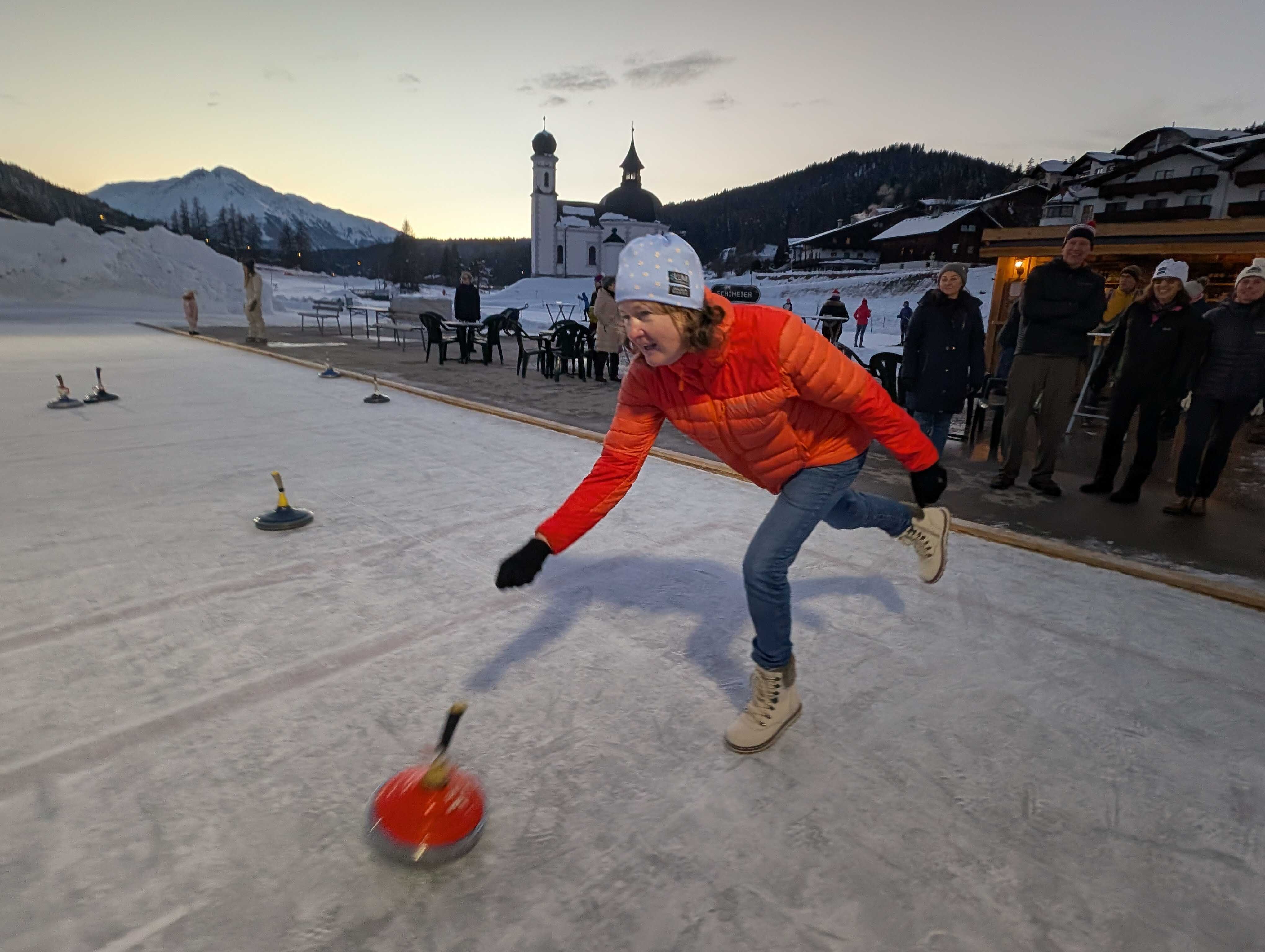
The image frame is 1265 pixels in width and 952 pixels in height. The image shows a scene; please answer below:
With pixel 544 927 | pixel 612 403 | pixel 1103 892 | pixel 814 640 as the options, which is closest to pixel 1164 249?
pixel 612 403

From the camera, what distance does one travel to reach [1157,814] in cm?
181

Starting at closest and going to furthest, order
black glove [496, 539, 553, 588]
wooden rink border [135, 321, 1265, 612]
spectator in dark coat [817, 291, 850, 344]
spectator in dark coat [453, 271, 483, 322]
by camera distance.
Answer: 1. black glove [496, 539, 553, 588]
2. wooden rink border [135, 321, 1265, 612]
3. spectator in dark coat [453, 271, 483, 322]
4. spectator in dark coat [817, 291, 850, 344]

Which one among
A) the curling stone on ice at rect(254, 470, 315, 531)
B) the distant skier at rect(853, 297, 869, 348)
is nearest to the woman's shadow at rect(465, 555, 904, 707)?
the curling stone on ice at rect(254, 470, 315, 531)

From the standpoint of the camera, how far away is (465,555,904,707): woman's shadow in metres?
2.51

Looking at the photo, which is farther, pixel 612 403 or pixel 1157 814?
pixel 612 403

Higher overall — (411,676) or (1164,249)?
(1164,249)

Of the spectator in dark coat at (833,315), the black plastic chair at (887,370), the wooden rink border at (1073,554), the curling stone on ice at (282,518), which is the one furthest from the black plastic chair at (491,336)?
the spectator in dark coat at (833,315)

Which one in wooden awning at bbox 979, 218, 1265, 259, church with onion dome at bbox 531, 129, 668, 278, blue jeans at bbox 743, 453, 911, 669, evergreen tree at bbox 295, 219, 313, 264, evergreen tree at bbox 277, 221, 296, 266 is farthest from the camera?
evergreen tree at bbox 295, 219, 313, 264

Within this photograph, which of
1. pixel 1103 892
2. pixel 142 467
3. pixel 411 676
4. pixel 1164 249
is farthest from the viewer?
pixel 1164 249

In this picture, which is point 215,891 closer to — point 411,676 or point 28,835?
point 28,835

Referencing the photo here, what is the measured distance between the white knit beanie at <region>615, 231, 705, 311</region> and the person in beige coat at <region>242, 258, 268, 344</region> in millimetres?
14062

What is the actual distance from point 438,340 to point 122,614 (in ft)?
33.0

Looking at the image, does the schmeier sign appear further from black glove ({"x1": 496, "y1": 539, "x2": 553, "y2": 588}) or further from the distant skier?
black glove ({"x1": 496, "y1": 539, "x2": 553, "y2": 588})

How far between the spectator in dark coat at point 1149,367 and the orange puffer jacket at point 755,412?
11.9ft
